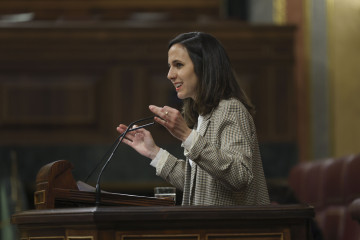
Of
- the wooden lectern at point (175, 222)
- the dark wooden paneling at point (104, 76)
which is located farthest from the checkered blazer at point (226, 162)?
the dark wooden paneling at point (104, 76)

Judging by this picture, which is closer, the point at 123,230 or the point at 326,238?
the point at 123,230

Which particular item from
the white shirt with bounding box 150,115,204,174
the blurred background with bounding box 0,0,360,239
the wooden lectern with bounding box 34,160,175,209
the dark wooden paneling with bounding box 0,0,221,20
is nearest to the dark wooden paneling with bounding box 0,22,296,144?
the blurred background with bounding box 0,0,360,239

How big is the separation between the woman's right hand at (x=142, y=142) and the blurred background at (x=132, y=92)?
9.36ft

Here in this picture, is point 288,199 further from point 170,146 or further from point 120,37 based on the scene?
point 120,37

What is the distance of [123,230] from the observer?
1.88 meters

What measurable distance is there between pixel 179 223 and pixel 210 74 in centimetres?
67

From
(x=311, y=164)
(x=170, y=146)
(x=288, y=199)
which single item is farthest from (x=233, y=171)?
(x=170, y=146)

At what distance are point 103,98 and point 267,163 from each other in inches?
51.7

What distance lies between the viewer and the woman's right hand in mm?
2518

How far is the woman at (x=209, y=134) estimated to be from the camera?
212 centimetres

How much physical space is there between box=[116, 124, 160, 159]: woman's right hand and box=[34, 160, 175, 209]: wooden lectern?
335 mm

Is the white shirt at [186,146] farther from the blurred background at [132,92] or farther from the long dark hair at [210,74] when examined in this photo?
the blurred background at [132,92]

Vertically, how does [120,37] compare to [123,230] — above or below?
above

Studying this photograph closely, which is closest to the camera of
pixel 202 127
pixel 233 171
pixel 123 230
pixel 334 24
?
pixel 123 230
